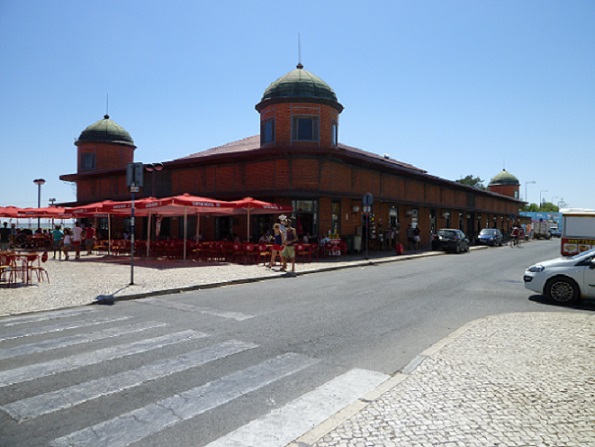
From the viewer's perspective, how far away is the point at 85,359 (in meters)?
5.61

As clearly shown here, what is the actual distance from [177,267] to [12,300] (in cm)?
736

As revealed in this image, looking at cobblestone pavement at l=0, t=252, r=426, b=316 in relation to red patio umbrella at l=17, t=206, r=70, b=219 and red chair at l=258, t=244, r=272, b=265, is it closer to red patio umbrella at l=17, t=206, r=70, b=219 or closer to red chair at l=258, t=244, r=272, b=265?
red chair at l=258, t=244, r=272, b=265

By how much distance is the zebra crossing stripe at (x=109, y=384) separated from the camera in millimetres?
4163

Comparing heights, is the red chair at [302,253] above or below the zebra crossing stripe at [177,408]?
above

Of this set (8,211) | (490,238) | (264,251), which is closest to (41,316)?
(264,251)

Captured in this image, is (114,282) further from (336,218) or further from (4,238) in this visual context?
(336,218)

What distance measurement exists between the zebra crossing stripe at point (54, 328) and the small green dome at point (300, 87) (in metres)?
19.6

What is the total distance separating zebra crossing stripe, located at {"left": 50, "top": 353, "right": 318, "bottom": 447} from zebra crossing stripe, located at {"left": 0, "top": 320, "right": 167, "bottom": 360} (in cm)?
271

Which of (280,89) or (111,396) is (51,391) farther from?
(280,89)

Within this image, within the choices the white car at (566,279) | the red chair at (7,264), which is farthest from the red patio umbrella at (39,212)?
the white car at (566,279)

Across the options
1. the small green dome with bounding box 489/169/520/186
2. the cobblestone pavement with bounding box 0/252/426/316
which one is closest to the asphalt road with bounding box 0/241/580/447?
the cobblestone pavement with bounding box 0/252/426/316

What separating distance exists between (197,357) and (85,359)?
143 cm

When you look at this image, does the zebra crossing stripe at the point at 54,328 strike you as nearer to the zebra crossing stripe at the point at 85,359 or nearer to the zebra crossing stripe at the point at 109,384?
the zebra crossing stripe at the point at 85,359

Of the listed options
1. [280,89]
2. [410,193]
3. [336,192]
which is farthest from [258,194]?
[410,193]
